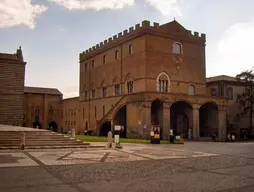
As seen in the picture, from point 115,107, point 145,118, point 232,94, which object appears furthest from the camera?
point 232,94

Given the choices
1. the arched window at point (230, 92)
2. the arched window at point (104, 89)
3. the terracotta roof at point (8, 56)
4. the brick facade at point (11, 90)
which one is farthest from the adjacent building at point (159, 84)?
the terracotta roof at point (8, 56)

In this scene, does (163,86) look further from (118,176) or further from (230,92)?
(118,176)

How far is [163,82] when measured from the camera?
1590 inches

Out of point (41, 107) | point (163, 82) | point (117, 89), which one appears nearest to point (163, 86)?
point (163, 82)

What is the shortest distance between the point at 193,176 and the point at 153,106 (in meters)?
28.4

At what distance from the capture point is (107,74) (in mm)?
48531

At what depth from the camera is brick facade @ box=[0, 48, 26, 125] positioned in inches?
1561

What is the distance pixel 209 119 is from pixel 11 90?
87.2 feet

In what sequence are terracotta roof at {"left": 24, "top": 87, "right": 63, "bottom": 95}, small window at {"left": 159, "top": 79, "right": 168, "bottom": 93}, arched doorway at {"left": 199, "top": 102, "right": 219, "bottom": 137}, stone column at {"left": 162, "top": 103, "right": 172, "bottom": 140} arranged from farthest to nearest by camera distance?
terracotta roof at {"left": 24, "top": 87, "right": 63, "bottom": 95} → arched doorway at {"left": 199, "top": 102, "right": 219, "bottom": 137} → small window at {"left": 159, "top": 79, "right": 168, "bottom": 93} → stone column at {"left": 162, "top": 103, "right": 172, "bottom": 140}

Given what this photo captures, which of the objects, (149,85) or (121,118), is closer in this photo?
(149,85)

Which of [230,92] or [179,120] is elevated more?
[230,92]

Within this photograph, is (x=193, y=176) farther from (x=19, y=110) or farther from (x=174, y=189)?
(x=19, y=110)

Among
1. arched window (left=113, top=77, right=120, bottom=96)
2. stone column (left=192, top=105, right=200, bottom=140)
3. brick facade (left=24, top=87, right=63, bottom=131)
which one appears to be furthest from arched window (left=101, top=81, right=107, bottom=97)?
brick facade (left=24, top=87, right=63, bottom=131)

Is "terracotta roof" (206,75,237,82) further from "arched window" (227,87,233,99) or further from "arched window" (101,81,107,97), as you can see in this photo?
"arched window" (101,81,107,97)
